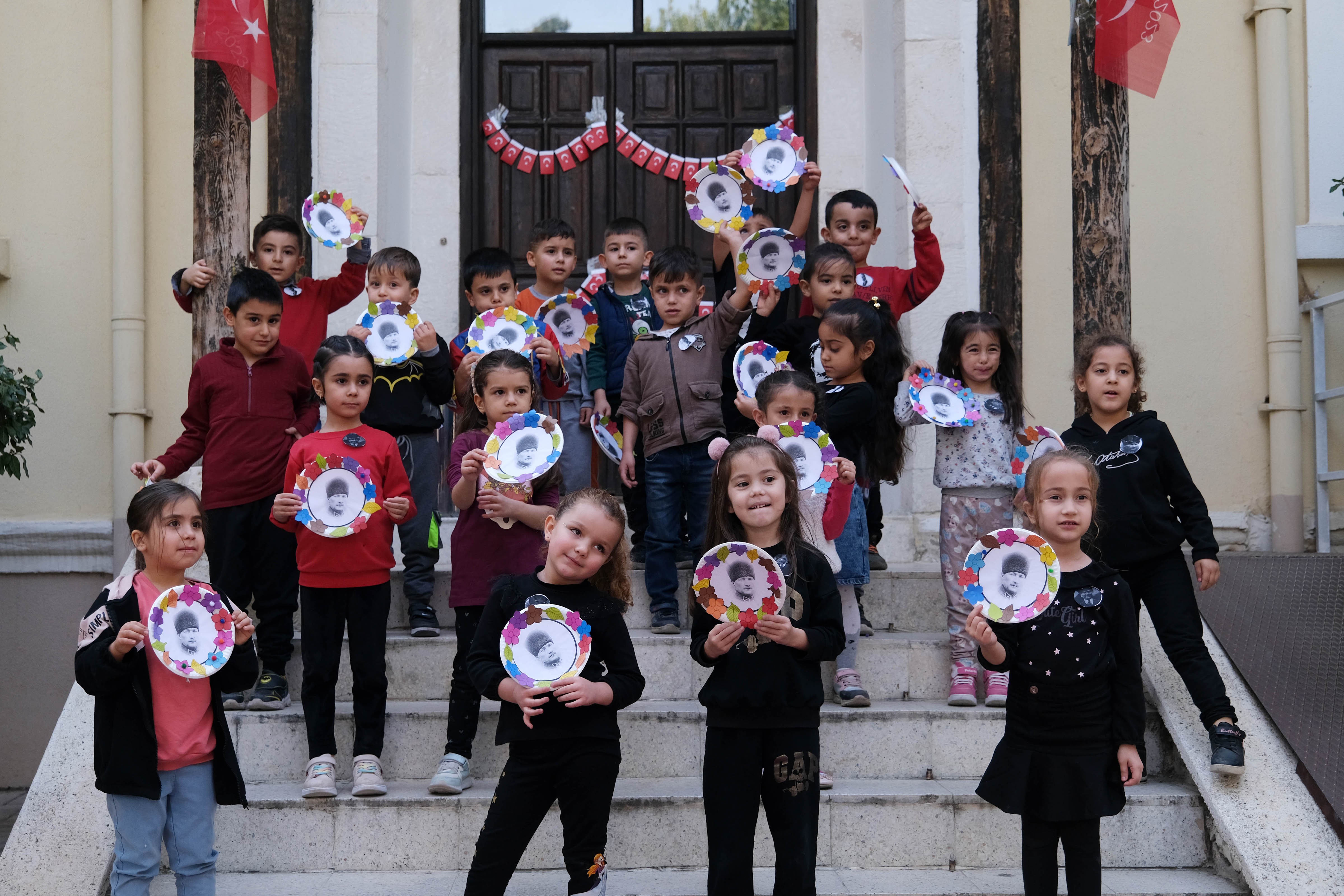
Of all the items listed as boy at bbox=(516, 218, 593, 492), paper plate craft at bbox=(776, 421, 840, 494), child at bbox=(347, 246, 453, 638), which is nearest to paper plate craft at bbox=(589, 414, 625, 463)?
boy at bbox=(516, 218, 593, 492)

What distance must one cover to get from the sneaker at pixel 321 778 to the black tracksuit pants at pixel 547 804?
832 mm

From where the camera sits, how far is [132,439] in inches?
266

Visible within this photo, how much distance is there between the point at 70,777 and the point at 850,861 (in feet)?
8.23

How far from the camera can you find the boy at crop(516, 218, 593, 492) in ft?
17.6

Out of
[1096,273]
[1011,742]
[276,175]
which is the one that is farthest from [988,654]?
[276,175]

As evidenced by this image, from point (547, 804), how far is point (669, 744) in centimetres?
96

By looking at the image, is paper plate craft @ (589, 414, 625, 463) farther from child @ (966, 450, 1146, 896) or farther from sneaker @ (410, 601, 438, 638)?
child @ (966, 450, 1146, 896)

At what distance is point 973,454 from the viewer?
15.6 feet

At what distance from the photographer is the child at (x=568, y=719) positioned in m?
3.32

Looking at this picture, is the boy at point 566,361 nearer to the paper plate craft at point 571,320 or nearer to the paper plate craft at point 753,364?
the paper plate craft at point 571,320

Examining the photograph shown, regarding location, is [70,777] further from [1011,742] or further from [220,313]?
[1011,742]

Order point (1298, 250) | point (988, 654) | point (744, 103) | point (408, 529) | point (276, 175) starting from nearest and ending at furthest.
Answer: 1. point (988, 654)
2. point (408, 529)
3. point (276, 175)
4. point (1298, 250)
5. point (744, 103)

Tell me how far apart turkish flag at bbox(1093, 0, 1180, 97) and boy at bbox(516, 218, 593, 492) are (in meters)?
2.37

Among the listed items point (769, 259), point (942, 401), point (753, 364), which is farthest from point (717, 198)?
point (942, 401)
